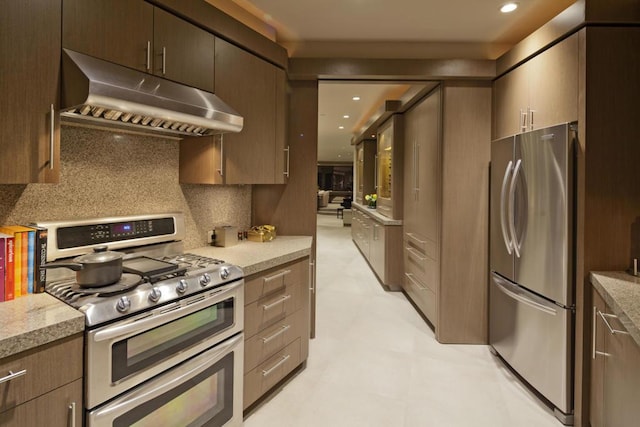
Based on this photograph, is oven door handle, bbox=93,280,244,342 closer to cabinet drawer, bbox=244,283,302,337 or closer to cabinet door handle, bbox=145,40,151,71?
cabinet drawer, bbox=244,283,302,337

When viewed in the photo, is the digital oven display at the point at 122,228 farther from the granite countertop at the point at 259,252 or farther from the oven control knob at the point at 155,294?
the oven control knob at the point at 155,294

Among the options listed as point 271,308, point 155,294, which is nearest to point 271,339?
point 271,308

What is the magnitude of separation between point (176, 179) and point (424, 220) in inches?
96.2

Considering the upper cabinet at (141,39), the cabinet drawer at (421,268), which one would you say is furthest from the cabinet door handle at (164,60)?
the cabinet drawer at (421,268)

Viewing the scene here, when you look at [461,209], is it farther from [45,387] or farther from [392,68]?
[45,387]

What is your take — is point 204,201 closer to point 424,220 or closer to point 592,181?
point 424,220

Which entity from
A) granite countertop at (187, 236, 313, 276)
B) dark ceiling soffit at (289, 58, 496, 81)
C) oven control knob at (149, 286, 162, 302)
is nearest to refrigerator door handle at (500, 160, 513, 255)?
dark ceiling soffit at (289, 58, 496, 81)

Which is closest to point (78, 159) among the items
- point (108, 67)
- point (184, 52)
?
point (108, 67)

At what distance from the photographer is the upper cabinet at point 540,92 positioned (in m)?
2.16

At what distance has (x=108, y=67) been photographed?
5.23ft

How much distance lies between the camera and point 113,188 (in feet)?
6.54

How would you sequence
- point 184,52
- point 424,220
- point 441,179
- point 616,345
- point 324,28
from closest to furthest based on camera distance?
1. point 616,345
2. point 184,52
3. point 324,28
4. point 441,179
5. point 424,220

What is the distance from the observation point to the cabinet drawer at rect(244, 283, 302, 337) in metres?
2.08

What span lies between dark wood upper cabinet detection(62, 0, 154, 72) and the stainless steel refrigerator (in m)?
2.34
